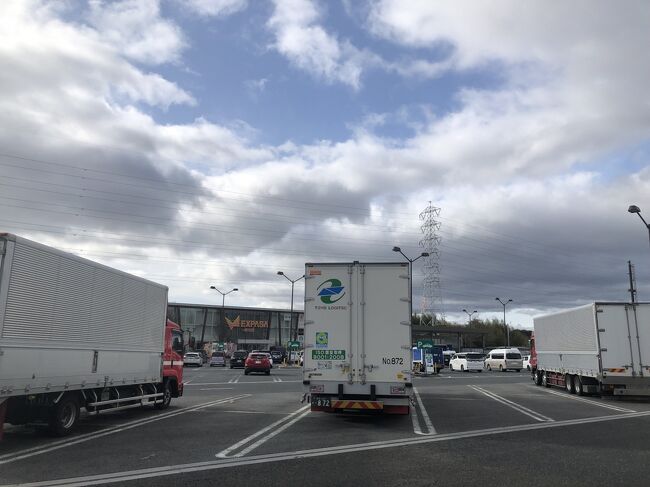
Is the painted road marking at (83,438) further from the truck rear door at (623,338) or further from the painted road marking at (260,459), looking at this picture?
the truck rear door at (623,338)

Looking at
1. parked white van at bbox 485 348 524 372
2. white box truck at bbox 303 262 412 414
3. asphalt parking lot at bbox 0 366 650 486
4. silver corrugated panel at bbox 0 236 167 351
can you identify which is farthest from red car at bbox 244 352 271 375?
white box truck at bbox 303 262 412 414

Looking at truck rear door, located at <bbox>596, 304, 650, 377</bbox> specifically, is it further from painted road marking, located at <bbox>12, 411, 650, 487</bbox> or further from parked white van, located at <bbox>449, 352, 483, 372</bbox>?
parked white van, located at <bbox>449, 352, 483, 372</bbox>

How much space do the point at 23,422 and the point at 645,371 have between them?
18784 mm

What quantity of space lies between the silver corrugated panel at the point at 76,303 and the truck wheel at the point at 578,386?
16451 mm

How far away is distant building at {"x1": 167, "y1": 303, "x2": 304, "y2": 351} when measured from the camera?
315 feet

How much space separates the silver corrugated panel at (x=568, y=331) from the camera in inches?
797

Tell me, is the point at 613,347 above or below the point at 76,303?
below

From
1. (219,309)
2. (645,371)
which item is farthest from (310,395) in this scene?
(219,309)

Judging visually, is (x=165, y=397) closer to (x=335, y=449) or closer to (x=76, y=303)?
(x=76, y=303)

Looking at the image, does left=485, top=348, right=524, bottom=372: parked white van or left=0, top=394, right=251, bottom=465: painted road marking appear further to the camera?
left=485, top=348, right=524, bottom=372: parked white van

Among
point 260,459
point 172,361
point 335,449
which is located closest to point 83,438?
point 260,459

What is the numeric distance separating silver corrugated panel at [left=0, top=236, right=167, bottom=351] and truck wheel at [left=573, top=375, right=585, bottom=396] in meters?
16.5

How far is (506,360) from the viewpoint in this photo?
4888 cm

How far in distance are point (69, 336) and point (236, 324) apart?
297 feet
